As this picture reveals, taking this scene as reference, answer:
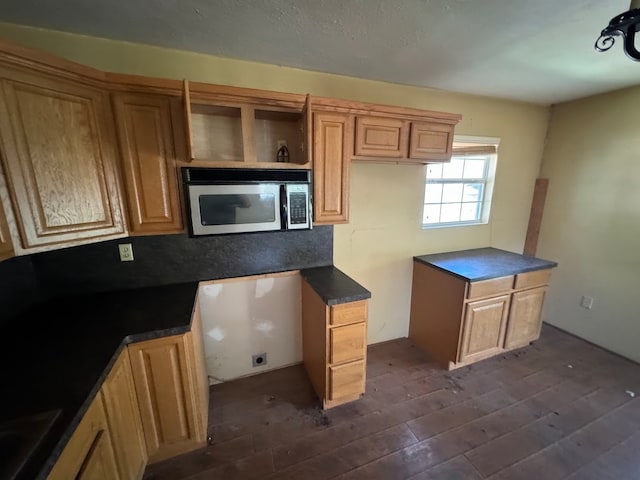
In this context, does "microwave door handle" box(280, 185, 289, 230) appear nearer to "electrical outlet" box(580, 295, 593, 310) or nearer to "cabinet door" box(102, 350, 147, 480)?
"cabinet door" box(102, 350, 147, 480)

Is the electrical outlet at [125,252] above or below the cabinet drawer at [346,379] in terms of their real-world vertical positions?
above

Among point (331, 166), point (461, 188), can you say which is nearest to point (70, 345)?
point (331, 166)

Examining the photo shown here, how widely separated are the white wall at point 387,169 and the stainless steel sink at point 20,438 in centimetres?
177

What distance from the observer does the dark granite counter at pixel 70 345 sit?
0.81 m

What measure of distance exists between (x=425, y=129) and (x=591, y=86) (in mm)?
1654

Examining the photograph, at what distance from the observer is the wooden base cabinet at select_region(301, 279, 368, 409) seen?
172cm

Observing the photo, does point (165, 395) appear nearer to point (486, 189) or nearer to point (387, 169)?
point (387, 169)

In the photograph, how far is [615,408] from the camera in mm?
1862

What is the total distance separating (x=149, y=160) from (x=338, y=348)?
168 centimetres

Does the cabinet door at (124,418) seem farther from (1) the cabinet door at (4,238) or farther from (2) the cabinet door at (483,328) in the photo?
(2) the cabinet door at (483,328)

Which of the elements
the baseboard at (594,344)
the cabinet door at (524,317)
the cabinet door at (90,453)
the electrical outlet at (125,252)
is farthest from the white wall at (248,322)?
the baseboard at (594,344)

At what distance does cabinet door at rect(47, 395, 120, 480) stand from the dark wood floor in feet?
2.01

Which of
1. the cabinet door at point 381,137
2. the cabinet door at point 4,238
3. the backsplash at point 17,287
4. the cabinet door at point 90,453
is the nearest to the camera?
the cabinet door at point 90,453

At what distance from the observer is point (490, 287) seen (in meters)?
2.19
